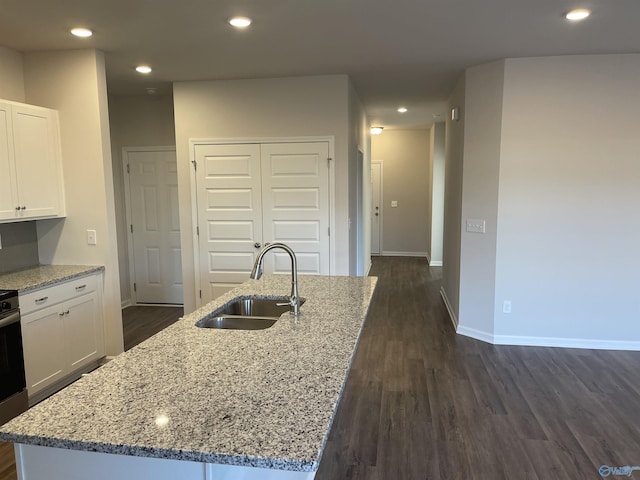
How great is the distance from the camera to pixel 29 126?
11.1 feet

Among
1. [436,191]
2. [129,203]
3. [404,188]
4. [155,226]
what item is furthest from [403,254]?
[129,203]

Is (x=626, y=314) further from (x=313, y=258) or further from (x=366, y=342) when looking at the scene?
(x=313, y=258)

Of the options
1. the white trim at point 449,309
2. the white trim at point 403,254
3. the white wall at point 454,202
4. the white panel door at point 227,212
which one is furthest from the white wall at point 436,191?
the white panel door at point 227,212

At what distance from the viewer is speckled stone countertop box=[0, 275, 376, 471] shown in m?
1.10

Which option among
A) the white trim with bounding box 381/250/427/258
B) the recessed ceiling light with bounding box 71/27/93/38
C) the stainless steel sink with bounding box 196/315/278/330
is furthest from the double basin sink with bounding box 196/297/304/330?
the white trim with bounding box 381/250/427/258

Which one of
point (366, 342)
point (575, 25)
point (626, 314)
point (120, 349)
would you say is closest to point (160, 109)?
point (120, 349)

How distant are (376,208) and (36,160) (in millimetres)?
7221

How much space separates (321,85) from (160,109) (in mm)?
2252

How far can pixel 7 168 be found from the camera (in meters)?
3.20

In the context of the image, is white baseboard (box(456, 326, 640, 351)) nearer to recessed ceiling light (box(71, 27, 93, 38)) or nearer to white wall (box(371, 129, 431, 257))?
recessed ceiling light (box(71, 27, 93, 38))

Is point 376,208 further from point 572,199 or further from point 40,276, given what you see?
point 40,276

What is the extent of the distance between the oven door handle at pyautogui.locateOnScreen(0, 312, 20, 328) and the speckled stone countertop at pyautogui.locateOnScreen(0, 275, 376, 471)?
1485mm

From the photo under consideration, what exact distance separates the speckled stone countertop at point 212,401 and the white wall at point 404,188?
26.0ft

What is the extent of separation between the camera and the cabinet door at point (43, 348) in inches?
117
